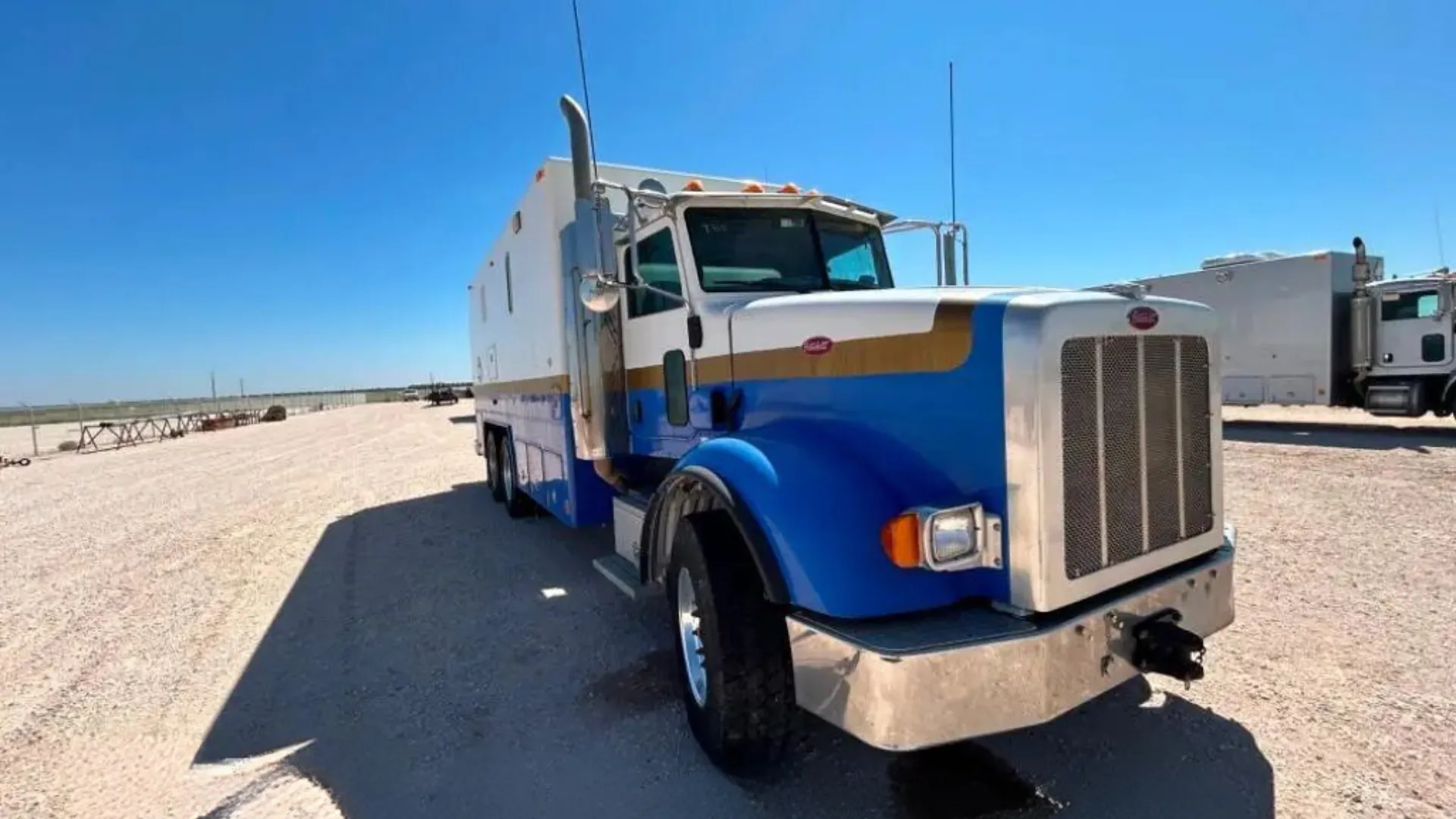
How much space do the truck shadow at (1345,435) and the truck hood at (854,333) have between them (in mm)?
12472

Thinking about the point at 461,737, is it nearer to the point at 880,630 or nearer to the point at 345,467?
the point at 880,630

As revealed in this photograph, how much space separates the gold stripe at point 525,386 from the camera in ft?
18.3

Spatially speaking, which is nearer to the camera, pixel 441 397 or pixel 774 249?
pixel 774 249

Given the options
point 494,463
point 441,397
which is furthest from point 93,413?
point 494,463

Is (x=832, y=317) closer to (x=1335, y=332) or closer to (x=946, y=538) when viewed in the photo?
(x=946, y=538)

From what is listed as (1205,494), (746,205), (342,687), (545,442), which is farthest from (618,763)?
(545,442)

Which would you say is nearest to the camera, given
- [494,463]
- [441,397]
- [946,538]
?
[946,538]

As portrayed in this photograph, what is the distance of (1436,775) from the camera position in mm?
2801

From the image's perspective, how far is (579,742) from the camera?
3344mm

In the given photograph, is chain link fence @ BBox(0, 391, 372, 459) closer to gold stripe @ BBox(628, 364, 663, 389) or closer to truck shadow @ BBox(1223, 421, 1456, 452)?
gold stripe @ BBox(628, 364, 663, 389)

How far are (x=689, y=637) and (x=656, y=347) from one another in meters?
1.85

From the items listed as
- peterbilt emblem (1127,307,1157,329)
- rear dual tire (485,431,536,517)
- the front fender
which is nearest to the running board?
the front fender

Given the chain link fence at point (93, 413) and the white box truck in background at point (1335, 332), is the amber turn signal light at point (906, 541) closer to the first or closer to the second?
the white box truck in background at point (1335, 332)

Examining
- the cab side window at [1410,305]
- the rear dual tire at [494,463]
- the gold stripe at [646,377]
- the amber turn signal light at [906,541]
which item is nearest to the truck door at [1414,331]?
the cab side window at [1410,305]
